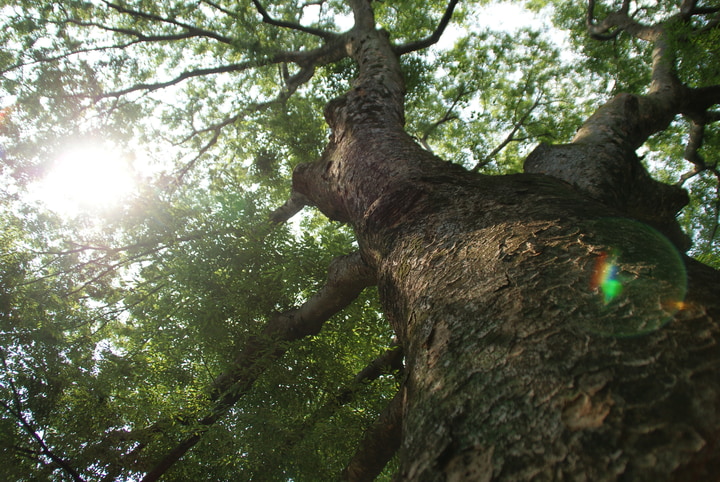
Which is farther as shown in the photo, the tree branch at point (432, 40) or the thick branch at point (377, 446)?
the tree branch at point (432, 40)

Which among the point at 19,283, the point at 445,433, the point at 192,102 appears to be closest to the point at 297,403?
the point at 445,433

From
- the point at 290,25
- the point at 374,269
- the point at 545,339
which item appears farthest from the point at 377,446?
the point at 290,25

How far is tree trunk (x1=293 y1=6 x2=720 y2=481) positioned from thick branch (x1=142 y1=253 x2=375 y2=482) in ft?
5.17

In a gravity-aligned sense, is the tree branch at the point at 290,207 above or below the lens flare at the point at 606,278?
above

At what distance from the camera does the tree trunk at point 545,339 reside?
61 centimetres

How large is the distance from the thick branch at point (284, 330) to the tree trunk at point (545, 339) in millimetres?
1576

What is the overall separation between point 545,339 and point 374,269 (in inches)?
58.4

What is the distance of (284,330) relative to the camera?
3830mm

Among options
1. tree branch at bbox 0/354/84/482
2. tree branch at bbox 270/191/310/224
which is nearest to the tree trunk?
tree branch at bbox 0/354/84/482

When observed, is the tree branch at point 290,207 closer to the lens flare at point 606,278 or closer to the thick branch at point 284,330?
the thick branch at point 284,330

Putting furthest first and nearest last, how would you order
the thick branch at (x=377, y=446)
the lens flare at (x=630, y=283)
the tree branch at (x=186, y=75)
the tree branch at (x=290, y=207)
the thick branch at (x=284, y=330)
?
the tree branch at (x=186, y=75), the tree branch at (x=290, y=207), the thick branch at (x=284, y=330), the thick branch at (x=377, y=446), the lens flare at (x=630, y=283)

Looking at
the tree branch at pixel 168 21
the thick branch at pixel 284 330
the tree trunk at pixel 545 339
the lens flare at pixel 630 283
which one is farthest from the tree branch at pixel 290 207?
the lens flare at pixel 630 283

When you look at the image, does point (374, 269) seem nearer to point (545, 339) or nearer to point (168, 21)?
point (545, 339)

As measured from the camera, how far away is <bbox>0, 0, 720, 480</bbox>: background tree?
2.44 feet
